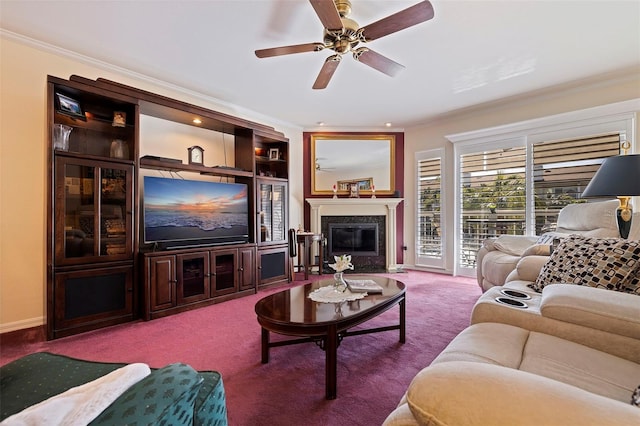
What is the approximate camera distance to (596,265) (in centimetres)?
164

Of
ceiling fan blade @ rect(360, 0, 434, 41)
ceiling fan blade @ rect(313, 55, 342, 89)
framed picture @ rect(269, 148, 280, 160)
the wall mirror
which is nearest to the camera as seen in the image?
ceiling fan blade @ rect(360, 0, 434, 41)

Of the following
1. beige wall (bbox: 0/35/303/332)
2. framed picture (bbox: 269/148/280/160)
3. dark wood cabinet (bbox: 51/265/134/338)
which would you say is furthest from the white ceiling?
dark wood cabinet (bbox: 51/265/134/338)

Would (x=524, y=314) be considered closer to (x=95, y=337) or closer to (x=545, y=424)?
(x=545, y=424)

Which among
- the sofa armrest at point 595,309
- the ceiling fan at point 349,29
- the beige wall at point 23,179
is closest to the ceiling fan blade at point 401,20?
the ceiling fan at point 349,29

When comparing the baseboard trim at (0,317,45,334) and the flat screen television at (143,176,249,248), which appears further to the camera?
the flat screen television at (143,176,249,248)

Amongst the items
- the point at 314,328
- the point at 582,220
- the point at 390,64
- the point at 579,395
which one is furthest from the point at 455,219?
the point at 579,395

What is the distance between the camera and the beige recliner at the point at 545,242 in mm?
2555

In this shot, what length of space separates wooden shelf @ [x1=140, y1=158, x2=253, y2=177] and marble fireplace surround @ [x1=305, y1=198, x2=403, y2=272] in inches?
63.5

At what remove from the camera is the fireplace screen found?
518 cm

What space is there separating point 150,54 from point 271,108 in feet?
5.94

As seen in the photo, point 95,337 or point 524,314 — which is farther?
point 95,337

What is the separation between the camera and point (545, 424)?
1.52 feet

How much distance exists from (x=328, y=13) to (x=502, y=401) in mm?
2132

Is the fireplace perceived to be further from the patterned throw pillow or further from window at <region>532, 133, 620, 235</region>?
the patterned throw pillow
